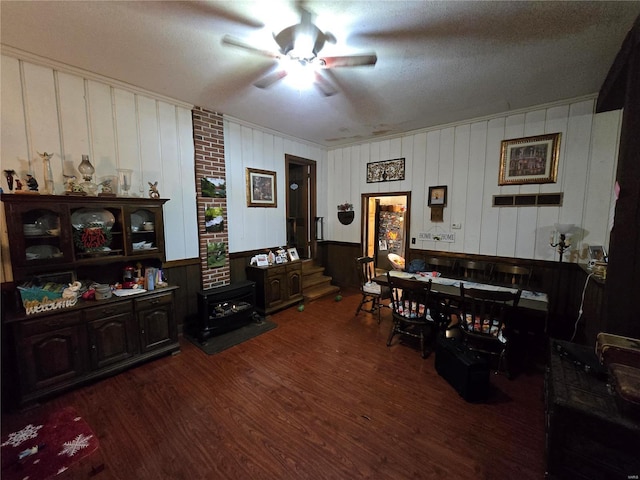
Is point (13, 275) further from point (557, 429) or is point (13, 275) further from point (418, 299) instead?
point (557, 429)

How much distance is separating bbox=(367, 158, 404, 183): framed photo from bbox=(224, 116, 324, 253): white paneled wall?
141 cm

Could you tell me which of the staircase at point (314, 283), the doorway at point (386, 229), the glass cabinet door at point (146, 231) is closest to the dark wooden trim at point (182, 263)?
the glass cabinet door at point (146, 231)

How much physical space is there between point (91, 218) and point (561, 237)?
17.9ft

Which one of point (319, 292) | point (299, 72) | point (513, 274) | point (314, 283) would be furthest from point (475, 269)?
point (299, 72)

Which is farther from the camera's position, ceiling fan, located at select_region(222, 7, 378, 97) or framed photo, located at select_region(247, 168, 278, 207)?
framed photo, located at select_region(247, 168, 278, 207)

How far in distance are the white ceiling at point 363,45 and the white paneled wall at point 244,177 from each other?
2.37 ft

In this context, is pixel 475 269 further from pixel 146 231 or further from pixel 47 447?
pixel 47 447

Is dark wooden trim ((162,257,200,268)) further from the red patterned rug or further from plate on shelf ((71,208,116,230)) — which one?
the red patterned rug

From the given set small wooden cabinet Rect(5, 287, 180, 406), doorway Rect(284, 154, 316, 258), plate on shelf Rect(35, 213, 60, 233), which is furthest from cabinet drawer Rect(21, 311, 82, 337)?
doorway Rect(284, 154, 316, 258)

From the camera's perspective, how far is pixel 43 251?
7.95 feet

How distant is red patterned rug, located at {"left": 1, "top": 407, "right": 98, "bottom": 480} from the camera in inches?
64.4

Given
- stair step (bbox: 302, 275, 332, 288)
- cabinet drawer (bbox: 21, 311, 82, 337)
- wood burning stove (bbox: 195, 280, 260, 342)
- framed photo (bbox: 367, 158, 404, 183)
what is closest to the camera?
cabinet drawer (bbox: 21, 311, 82, 337)

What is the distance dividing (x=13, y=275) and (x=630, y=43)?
5.30 m

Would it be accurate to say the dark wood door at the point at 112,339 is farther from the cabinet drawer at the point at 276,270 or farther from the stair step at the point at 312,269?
the stair step at the point at 312,269
